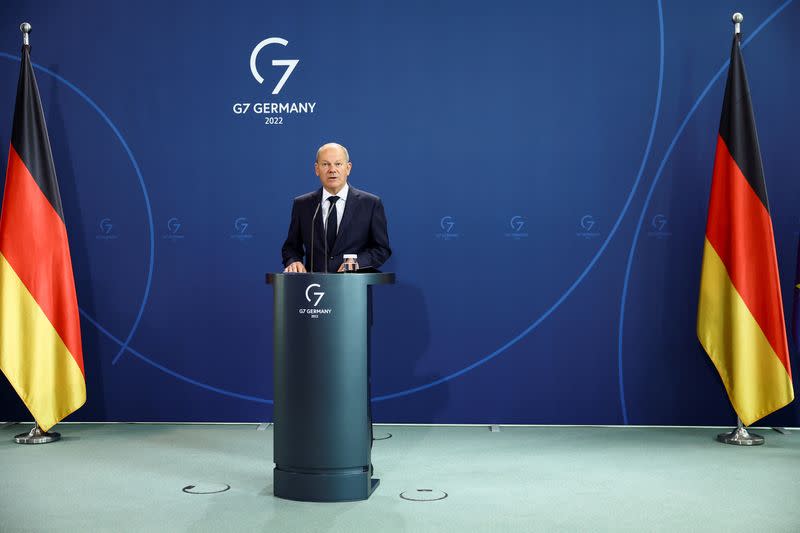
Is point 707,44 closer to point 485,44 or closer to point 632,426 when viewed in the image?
point 485,44

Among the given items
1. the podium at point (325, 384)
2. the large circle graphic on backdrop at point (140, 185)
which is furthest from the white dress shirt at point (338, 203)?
the large circle graphic on backdrop at point (140, 185)

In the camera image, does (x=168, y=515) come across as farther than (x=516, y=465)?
No

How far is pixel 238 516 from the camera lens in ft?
11.7

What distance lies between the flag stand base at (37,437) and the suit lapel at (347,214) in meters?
2.23

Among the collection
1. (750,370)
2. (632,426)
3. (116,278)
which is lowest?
(632,426)

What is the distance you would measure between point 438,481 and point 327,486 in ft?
2.13

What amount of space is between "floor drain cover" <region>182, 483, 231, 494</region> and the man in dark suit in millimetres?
1090

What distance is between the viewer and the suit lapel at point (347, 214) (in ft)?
14.4

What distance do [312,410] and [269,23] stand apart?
2.98 meters

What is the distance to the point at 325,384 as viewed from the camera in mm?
3756

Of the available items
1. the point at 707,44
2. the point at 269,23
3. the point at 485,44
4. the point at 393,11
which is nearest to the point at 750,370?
the point at 707,44

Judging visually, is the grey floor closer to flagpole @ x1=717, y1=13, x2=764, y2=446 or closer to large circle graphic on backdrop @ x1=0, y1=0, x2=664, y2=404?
flagpole @ x1=717, y1=13, x2=764, y2=446

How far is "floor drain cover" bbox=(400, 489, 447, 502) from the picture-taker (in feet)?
12.5

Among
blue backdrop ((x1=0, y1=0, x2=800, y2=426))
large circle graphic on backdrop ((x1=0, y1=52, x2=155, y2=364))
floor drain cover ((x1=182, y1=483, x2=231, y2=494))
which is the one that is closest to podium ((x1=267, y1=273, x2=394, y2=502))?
floor drain cover ((x1=182, y1=483, x2=231, y2=494))
